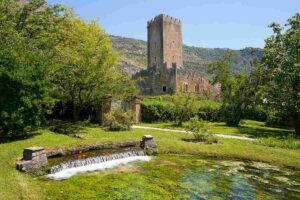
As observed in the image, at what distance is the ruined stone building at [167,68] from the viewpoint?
50.7 m

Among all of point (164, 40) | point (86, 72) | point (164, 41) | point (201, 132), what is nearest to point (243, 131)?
point (201, 132)

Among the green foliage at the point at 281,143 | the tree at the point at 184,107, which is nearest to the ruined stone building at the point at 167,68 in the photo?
the tree at the point at 184,107

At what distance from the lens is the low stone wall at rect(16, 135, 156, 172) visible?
41.8 feet

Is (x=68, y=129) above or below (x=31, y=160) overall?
Answer: above

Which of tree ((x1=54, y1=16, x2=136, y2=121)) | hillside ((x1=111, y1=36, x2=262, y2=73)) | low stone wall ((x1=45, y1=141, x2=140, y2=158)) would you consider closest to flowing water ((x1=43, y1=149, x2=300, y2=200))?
low stone wall ((x1=45, y1=141, x2=140, y2=158))

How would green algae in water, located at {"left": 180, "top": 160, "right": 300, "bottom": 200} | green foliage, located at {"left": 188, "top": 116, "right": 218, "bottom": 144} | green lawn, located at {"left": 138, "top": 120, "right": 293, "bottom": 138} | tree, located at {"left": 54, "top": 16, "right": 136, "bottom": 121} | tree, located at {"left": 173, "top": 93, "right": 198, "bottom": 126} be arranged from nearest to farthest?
green algae in water, located at {"left": 180, "top": 160, "right": 300, "bottom": 200} → green foliage, located at {"left": 188, "top": 116, "right": 218, "bottom": 144} → tree, located at {"left": 54, "top": 16, "right": 136, "bottom": 121} → green lawn, located at {"left": 138, "top": 120, "right": 293, "bottom": 138} → tree, located at {"left": 173, "top": 93, "right": 198, "bottom": 126}

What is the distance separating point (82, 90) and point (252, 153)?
13.1 m

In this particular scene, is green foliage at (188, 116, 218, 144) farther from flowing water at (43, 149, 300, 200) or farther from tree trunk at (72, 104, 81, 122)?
tree trunk at (72, 104, 81, 122)

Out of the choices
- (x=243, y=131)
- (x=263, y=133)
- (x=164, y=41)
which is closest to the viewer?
(x=263, y=133)

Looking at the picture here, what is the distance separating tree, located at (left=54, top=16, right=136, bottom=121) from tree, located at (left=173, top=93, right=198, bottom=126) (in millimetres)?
4600

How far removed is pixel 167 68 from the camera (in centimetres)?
5166

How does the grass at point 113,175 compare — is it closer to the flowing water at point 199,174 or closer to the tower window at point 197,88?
the flowing water at point 199,174

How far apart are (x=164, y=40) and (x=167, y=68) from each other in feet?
45.0

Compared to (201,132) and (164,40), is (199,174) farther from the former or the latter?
(164,40)
